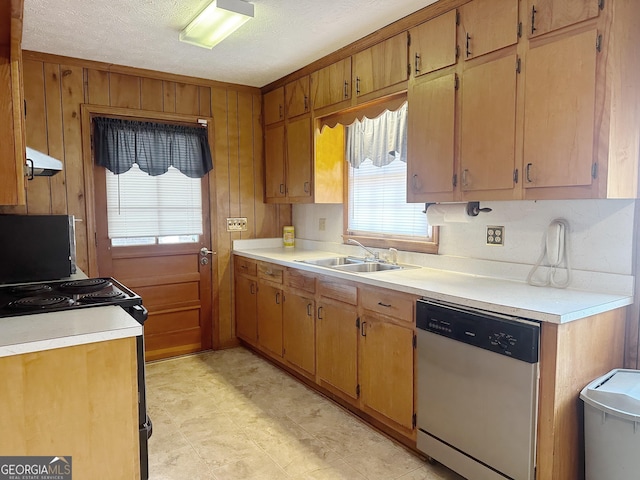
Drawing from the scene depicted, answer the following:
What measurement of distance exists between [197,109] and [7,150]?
2.52 meters

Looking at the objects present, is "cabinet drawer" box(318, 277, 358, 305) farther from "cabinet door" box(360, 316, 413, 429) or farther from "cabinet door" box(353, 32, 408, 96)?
"cabinet door" box(353, 32, 408, 96)

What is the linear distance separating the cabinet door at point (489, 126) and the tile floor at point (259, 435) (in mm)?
1506

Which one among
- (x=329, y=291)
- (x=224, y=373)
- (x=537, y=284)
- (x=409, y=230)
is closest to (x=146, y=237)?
(x=224, y=373)

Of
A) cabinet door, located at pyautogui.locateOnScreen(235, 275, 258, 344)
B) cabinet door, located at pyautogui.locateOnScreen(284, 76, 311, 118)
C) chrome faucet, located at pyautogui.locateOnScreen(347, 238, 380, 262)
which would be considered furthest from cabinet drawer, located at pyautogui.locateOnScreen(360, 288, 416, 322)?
cabinet door, located at pyautogui.locateOnScreen(284, 76, 311, 118)

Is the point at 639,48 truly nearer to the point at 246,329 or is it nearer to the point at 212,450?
the point at 212,450

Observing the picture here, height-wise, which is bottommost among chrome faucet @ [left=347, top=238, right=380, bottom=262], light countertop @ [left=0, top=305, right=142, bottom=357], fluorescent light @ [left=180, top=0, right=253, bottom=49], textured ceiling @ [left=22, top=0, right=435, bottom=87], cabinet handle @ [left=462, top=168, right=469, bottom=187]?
light countertop @ [left=0, top=305, right=142, bottom=357]

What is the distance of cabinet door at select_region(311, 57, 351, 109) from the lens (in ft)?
10.2

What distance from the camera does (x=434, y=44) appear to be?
2.44 meters

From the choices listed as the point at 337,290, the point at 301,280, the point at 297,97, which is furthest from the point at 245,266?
the point at 297,97

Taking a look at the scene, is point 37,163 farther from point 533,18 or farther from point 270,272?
point 533,18

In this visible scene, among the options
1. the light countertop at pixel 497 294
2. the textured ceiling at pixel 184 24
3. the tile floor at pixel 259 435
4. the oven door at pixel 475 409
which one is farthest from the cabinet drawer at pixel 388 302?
the textured ceiling at pixel 184 24

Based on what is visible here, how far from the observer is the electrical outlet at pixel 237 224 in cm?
415

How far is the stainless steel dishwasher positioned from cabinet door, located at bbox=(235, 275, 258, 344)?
1.97m

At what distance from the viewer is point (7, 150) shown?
156 centimetres
